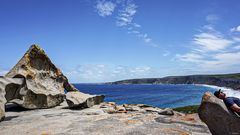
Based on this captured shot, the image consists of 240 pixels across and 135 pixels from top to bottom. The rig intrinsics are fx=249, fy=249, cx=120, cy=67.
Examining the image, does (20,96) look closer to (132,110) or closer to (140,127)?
(132,110)

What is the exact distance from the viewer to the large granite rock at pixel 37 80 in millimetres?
25000

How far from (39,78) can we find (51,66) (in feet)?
11.1

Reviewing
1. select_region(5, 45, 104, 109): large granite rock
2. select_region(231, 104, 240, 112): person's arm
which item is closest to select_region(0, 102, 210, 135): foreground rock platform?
select_region(231, 104, 240, 112): person's arm

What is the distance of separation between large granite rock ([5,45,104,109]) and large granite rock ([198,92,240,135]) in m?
17.1

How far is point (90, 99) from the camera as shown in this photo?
92.0 feet

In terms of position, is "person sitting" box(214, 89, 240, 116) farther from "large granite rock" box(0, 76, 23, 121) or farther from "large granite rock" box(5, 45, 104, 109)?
"large granite rock" box(5, 45, 104, 109)

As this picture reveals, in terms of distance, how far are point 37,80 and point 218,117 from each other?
66.2ft

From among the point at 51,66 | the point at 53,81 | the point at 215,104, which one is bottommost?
the point at 215,104

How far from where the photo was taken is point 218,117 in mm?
14125

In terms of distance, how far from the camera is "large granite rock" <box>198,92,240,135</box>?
1386 centimetres

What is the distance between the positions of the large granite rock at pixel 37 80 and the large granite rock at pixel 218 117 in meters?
17.1

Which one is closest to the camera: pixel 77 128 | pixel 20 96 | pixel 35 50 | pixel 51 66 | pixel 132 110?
pixel 77 128

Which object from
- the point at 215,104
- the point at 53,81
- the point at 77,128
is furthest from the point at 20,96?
the point at 215,104

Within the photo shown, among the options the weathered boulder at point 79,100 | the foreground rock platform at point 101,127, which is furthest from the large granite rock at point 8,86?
the weathered boulder at point 79,100
